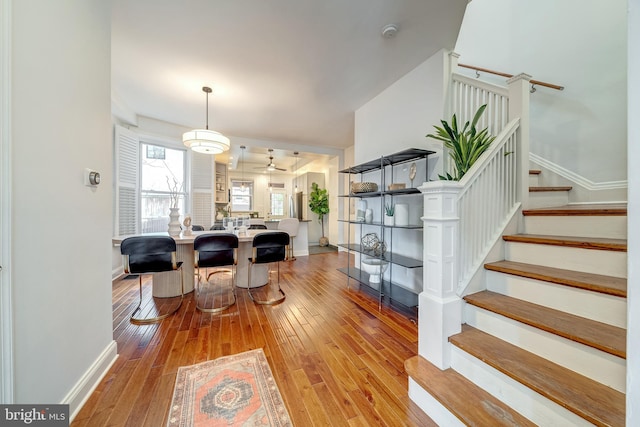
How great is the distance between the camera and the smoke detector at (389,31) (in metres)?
2.06

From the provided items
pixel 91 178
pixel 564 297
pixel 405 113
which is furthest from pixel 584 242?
pixel 91 178

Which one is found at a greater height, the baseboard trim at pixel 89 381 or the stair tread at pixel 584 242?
the stair tread at pixel 584 242

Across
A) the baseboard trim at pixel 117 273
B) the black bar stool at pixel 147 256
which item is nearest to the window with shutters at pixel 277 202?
the baseboard trim at pixel 117 273

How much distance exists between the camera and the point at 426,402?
4.05 ft

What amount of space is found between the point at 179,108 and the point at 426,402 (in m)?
4.88

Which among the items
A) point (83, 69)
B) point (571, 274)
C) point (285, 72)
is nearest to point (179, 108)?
point (285, 72)

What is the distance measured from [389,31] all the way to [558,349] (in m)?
2.68

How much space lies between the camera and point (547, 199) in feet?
7.65

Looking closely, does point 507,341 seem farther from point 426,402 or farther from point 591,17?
point 591,17

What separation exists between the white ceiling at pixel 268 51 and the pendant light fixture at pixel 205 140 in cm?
54

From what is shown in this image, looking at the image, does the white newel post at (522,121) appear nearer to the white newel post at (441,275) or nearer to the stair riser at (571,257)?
→ the stair riser at (571,257)

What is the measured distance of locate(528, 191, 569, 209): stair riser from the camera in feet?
7.44

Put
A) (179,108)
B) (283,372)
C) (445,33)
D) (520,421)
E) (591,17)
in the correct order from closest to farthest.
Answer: (520,421) < (283,372) < (445,33) < (591,17) < (179,108)

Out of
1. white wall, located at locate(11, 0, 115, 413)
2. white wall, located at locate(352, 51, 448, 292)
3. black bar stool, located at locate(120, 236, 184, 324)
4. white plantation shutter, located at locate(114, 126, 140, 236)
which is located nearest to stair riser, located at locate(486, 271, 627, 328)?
white wall, located at locate(352, 51, 448, 292)
